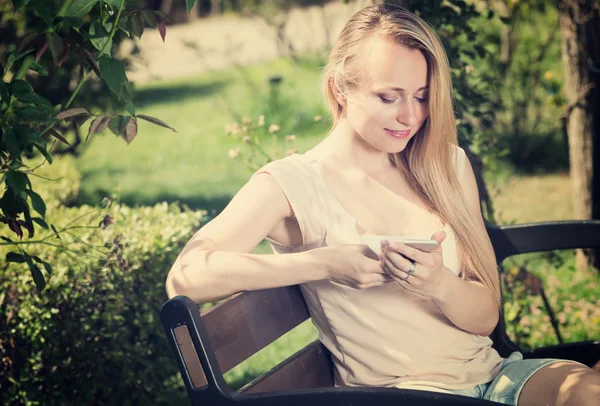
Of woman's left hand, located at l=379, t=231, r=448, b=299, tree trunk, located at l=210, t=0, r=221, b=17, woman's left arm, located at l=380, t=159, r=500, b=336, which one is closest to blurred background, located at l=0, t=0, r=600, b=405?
woman's left arm, located at l=380, t=159, r=500, b=336

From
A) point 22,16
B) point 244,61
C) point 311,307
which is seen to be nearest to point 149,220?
point 311,307

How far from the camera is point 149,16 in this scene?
225 centimetres

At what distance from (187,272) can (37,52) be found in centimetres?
74

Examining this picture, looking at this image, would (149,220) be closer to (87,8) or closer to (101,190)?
(87,8)

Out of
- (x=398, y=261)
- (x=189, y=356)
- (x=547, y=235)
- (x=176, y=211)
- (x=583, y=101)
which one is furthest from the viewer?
(x=583, y=101)

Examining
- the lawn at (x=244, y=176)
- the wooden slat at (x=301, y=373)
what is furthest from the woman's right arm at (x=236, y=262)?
the lawn at (x=244, y=176)

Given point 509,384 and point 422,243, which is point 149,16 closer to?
point 422,243

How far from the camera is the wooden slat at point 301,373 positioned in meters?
2.02

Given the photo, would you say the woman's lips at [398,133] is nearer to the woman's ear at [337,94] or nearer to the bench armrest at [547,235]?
the woman's ear at [337,94]

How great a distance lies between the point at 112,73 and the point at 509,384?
1330mm

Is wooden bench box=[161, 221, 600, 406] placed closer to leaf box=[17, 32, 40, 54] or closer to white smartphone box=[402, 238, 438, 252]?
white smartphone box=[402, 238, 438, 252]

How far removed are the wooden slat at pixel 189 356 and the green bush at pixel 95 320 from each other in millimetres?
1289

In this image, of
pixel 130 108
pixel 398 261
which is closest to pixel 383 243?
pixel 398 261

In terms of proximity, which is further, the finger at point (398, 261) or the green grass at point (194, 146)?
the green grass at point (194, 146)
